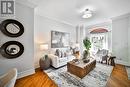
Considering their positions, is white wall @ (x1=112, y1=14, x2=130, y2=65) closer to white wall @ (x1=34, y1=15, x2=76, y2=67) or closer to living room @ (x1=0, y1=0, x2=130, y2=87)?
living room @ (x1=0, y1=0, x2=130, y2=87)

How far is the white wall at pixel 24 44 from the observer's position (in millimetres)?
2279

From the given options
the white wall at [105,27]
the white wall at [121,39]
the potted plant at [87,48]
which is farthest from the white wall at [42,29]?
the white wall at [121,39]

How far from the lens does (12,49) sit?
233cm

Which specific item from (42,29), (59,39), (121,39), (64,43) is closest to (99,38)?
(121,39)

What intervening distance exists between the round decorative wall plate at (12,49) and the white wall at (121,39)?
466 cm

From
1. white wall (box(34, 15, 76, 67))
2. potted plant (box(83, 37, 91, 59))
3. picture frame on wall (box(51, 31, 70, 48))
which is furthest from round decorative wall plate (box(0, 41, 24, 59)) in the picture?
potted plant (box(83, 37, 91, 59))

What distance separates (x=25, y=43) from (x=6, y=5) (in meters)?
1.33

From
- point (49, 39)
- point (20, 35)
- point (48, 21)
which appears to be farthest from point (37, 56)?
point (48, 21)

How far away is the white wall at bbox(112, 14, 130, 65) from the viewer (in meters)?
3.71

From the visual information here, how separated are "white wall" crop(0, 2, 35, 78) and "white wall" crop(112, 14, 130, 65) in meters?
4.35

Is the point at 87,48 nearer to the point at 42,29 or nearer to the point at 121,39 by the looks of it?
the point at 121,39

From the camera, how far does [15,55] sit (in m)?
2.37

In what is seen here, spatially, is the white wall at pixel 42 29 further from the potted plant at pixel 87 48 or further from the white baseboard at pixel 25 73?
the potted plant at pixel 87 48

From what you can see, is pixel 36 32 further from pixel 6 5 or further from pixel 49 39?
pixel 6 5
